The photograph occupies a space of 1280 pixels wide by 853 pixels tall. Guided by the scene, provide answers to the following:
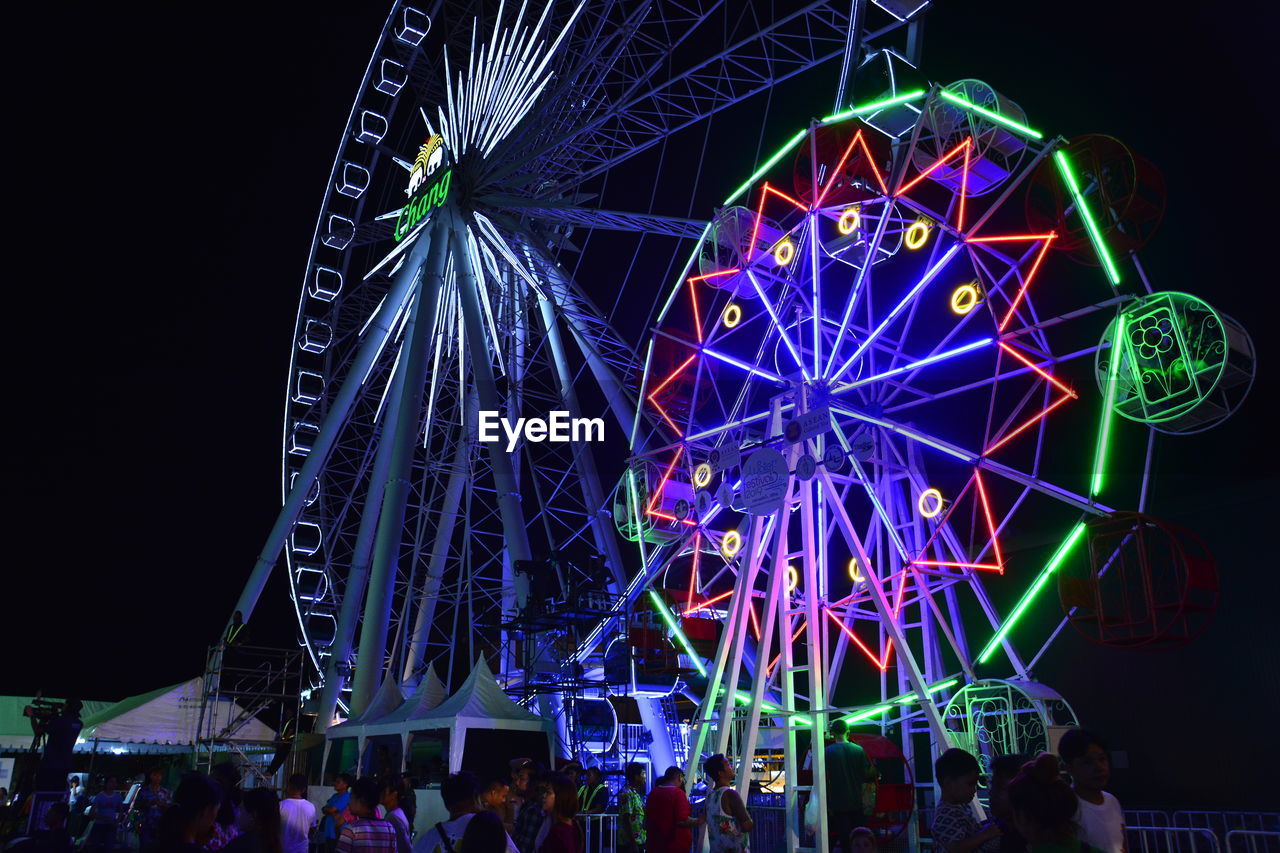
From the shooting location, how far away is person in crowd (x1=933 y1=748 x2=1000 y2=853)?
15.1 ft

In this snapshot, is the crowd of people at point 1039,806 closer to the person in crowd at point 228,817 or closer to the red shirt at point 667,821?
the red shirt at point 667,821

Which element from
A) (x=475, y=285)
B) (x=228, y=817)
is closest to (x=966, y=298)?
(x=228, y=817)

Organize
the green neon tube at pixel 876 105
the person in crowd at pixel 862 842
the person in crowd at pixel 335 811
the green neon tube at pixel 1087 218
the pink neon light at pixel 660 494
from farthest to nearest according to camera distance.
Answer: the pink neon light at pixel 660 494 → the green neon tube at pixel 876 105 → the green neon tube at pixel 1087 218 → the person in crowd at pixel 335 811 → the person in crowd at pixel 862 842

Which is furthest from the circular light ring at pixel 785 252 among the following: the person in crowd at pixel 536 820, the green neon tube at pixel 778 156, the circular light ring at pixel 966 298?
the person in crowd at pixel 536 820

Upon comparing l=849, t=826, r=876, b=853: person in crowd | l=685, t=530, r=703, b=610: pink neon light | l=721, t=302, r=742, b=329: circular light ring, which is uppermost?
l=721, t=302, r=742, b=329: circular light ring

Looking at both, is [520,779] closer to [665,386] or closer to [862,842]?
[862,842]

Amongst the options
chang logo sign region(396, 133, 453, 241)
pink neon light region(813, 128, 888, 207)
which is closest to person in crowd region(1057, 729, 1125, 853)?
pink neon light region(813, 128, 888, 207)

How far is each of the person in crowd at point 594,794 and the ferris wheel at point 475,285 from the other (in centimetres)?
460

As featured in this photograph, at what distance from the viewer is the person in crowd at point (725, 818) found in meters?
7.70

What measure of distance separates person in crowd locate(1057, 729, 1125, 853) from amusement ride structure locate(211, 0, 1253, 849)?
537 centimetres

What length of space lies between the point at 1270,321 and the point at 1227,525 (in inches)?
124

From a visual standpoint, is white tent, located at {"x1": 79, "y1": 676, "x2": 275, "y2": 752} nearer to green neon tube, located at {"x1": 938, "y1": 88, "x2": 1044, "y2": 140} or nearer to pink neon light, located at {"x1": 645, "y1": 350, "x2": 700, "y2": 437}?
pink neon light, located at {"x1": 645, "y1": 350, "x2": 700, "y2": 437}

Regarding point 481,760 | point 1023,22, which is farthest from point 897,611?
point 1023,22

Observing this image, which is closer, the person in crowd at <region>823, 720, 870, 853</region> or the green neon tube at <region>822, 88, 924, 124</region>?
the person in crowd at <region>823, 720, 870, 853</region>
